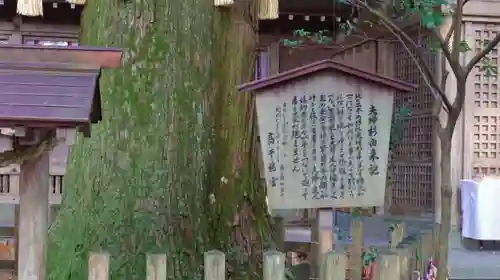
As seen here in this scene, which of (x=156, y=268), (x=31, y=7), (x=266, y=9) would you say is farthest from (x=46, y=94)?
(x=31, y=7)

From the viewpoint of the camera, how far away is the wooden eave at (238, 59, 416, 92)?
13.3 ft

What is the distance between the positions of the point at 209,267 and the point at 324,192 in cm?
121

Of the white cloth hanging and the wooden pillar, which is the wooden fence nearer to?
the wooden pillar

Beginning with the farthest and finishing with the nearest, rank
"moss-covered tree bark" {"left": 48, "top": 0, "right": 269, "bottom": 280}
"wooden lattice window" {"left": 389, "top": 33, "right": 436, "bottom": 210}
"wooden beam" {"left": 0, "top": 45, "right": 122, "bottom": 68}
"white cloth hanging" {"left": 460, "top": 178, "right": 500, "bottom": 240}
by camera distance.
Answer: "wooden lattice window" {"left": 389, "top": 33, "right": 436, "bottom": 210} → "white cloth hanging" {"left": 460, "top": 178, "right": 500, "bottom": 240} → "moss-covered tree bark" {"left": 48, "top": 0, "right": 269, "bottom": 280} → "wooden beam" {"left": 0, "top": 45, "right": 122, "bottom": 68}

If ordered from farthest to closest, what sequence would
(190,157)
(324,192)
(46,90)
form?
(190,157), (324,192), (46,90)

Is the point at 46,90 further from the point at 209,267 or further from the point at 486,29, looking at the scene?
the point at 486,29

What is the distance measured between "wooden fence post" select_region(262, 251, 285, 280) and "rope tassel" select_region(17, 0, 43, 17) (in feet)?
15.0

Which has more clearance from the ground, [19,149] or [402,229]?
[19,149]

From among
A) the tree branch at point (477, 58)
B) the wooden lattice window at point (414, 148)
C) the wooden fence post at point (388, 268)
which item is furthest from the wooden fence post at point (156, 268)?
the wooden lattice window at point (414, 148)

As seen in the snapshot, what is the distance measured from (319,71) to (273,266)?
4.73 feet

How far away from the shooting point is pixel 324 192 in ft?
13.4

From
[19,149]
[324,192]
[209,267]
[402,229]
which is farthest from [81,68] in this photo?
[402,229]

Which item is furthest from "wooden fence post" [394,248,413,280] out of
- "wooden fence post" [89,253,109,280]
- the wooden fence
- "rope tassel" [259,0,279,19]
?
"rope tassel" [259,0,279,19]

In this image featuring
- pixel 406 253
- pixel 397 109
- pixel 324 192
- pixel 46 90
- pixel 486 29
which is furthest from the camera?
pixel 397 109
